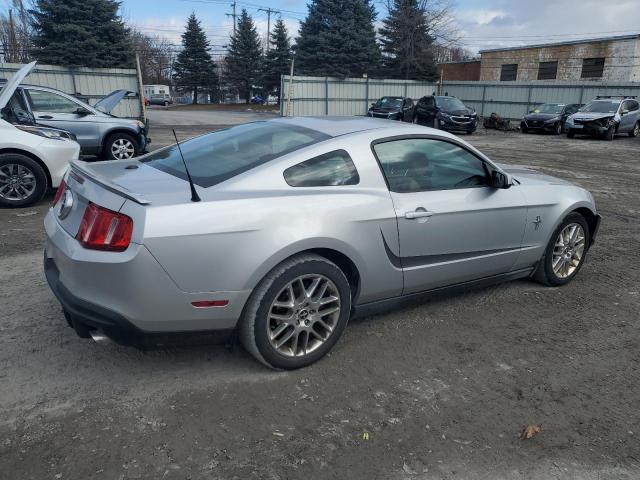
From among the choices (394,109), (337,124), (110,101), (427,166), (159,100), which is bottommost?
(159,100)

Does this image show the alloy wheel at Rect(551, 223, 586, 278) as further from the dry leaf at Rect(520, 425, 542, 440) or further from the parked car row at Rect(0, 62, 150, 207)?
the parked car row at Rect(0, 62, 150, 207)

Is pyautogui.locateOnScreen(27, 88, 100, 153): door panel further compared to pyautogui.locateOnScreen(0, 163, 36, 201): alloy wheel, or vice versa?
pyautogui.locateOnScreen(27, 88, 100, 153): door panel

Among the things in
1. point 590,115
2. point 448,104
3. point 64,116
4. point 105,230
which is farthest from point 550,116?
point 105,230

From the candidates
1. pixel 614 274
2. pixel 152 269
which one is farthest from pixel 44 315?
pixel 614 274

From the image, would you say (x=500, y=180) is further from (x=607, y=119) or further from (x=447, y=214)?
(x=607, y=119)

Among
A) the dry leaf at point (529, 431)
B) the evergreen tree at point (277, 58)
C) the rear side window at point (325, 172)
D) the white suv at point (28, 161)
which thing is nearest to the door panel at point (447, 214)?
the rear side window at point (325, 172)

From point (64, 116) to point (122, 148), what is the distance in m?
1.21

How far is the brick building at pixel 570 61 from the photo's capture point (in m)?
35.8

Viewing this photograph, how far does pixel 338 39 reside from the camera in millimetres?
34125

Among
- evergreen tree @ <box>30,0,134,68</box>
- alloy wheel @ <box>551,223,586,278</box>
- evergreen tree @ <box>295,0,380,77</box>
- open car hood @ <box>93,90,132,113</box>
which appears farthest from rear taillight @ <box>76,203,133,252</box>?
evergreen tree @ <box>295,0,380,77</box>

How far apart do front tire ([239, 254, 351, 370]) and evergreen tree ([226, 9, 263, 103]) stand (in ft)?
190

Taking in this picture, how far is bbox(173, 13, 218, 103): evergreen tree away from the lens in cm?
5809

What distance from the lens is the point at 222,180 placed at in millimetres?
3043

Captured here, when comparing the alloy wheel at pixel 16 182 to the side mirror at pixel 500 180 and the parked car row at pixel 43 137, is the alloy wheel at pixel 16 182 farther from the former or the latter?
the side mirror at pixel 500 180
